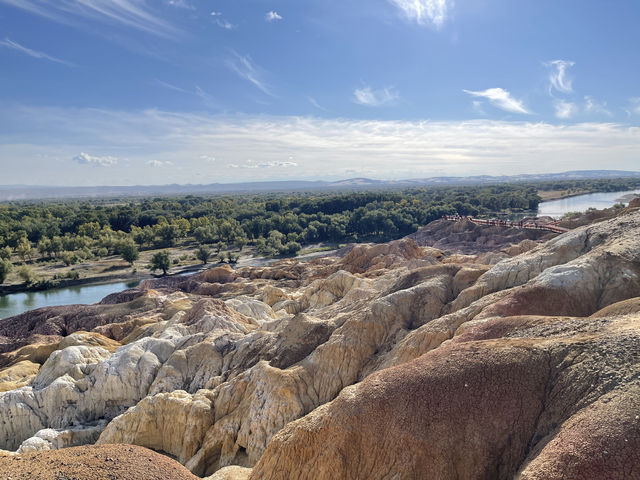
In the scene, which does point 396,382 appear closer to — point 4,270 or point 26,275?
point 26,275

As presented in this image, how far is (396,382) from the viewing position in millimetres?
14352

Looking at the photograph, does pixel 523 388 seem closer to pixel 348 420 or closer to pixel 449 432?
pixel 449 432

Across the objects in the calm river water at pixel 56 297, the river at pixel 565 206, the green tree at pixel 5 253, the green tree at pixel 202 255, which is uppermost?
the river at pixel 565 206

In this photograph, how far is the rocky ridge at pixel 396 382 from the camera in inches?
476

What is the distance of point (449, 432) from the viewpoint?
12.7 metres

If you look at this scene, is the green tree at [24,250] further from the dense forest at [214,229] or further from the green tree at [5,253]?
the green tree at [5,253]

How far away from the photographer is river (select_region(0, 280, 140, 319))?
70287mm

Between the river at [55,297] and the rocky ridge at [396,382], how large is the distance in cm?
3428

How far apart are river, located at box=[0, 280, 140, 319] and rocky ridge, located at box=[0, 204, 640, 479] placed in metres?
34.3

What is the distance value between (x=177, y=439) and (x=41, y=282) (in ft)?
245

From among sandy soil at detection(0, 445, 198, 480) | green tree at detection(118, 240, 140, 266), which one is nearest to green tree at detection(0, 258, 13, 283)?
green tree at detection(118, 240, 140, 266)

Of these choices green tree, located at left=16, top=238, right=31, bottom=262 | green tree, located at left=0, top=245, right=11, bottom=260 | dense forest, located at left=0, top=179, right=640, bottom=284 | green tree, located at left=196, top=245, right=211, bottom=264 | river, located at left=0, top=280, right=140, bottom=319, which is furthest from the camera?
dense forest, located at left=0, top=179, right=640, bottom=284

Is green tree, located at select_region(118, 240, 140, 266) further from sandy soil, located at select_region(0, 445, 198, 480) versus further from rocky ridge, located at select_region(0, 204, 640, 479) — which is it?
sandy soil, located at select_region(0, 445, 198, 480)

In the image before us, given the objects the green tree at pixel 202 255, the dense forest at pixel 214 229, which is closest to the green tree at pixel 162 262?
the dense forest at pixel 214 229
